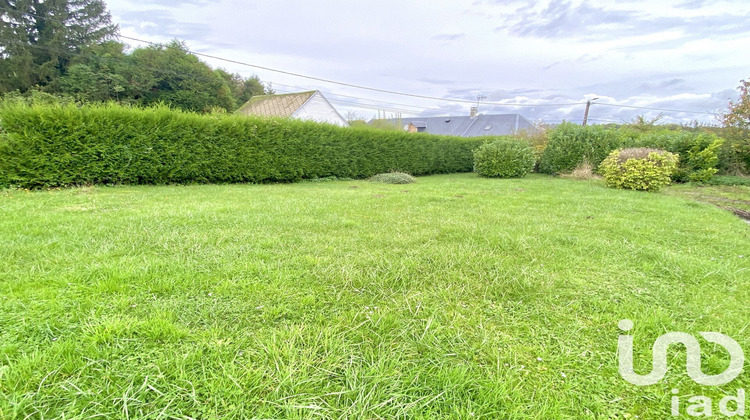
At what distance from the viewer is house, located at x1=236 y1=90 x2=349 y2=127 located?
18.5 metres

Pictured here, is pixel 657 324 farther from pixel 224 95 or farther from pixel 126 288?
pixel 224 95

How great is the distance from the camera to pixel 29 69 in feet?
63.7

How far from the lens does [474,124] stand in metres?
32.5

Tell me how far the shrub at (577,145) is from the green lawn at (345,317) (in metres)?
8.93

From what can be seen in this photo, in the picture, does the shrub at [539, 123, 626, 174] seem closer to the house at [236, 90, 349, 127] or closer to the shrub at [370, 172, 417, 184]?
the shrub at [370, 172, 417, 184]

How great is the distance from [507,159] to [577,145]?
2.75 metres

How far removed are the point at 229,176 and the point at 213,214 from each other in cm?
492

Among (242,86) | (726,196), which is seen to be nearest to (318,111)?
(242,86)

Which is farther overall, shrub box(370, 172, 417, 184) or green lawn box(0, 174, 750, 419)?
shrub box(370, 172, 417, 184)

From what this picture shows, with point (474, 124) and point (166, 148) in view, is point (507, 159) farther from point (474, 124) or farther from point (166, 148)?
point (474, 124)

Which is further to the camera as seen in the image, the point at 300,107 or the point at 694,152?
the point at 300,107

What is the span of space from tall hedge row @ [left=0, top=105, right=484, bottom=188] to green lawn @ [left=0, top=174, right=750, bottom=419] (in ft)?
11.9

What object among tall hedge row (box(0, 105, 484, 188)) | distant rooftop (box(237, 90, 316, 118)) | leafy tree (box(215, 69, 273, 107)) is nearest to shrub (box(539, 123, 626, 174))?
tall hedge row (box(0, 105, 484, 188))

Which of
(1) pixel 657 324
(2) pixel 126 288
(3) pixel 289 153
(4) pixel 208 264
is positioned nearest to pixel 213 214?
(4) pixel 208 264
